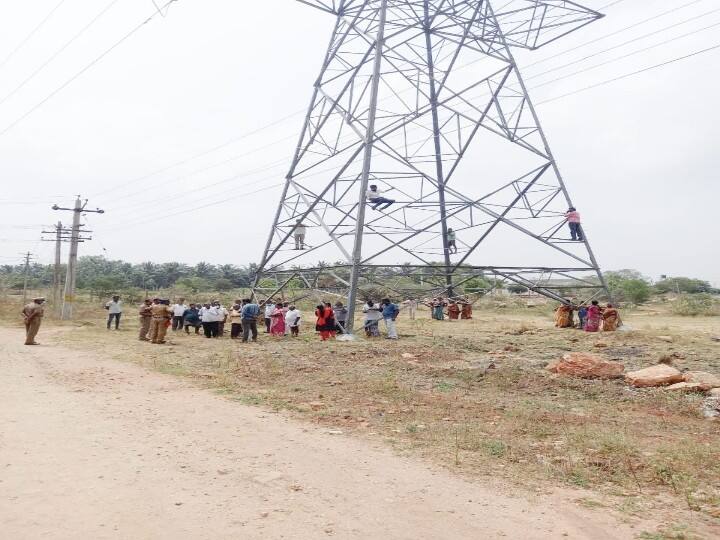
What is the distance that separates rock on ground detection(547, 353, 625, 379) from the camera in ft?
31.9

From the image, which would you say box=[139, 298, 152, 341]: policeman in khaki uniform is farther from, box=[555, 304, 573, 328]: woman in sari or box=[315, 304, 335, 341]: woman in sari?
box=[555, 304, 573, 328]: woman in sari

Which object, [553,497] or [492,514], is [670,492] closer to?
[553,497]

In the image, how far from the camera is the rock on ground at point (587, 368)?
973 centimetres

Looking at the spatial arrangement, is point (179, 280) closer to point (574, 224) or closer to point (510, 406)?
point (574, 224)

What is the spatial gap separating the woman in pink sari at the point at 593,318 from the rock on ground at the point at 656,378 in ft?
30.6

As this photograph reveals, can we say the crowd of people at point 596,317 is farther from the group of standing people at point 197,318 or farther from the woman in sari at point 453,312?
the group of standing people at point 197,318

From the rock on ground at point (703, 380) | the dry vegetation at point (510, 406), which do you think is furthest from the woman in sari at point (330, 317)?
the rock on ground at point (703, 380)

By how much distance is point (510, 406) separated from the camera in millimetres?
7738

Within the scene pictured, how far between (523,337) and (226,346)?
845 cm

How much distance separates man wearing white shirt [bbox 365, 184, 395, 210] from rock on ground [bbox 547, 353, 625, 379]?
7.35 metres

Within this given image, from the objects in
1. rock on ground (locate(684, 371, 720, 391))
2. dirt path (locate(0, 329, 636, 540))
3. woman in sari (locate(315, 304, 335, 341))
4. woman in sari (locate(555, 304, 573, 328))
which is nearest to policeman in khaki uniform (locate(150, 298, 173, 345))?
woman in sari (locate(315, 304, 335, 341))

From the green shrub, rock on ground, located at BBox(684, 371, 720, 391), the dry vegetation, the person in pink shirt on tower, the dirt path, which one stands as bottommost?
the dirt path

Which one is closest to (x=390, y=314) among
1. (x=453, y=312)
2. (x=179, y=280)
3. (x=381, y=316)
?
(x=381, y=316)

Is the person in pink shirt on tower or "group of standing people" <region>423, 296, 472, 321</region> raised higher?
the person in pink shirt on tower
